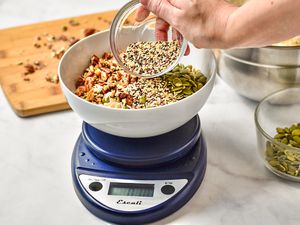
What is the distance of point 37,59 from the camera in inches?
53.6

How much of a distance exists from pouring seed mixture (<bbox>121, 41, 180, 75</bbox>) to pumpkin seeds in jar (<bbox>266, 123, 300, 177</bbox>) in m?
0.26

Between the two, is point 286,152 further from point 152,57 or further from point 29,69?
point 29,69

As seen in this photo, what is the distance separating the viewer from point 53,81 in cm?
128

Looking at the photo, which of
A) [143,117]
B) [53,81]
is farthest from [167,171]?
[53,81]

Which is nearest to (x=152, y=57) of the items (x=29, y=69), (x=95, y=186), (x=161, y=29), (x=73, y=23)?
(x=161, y=29)

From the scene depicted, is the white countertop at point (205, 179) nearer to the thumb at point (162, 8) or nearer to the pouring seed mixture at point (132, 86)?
the pouring seed mixture at point (132, 86)

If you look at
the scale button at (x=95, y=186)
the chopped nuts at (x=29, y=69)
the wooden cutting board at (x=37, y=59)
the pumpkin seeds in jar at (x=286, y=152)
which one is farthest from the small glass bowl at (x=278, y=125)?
the chopped nuts at (x=29, y=69)

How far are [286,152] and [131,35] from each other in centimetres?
41

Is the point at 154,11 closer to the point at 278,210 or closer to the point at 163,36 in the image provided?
the point at 163,36

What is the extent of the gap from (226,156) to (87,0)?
850 millimetres

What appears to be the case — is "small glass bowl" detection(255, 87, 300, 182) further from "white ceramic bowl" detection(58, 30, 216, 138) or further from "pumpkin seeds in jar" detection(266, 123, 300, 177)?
"white ceramic bowl" detection(58, 30, 216, 138)

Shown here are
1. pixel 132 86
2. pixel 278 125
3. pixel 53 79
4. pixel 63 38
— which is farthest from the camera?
pixel 63 38

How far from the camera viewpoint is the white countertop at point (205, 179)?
0.94m

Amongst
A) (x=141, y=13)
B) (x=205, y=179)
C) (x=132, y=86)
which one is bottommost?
(x=205, y=179)
